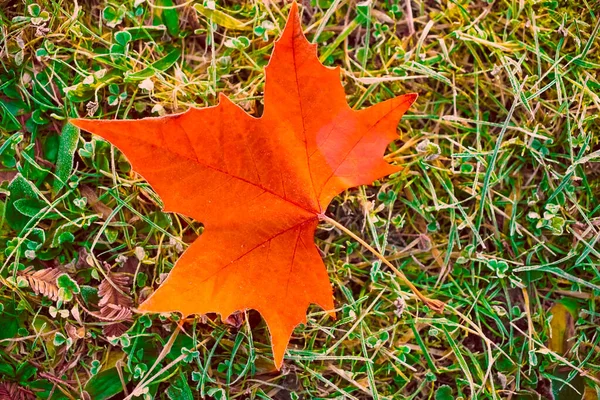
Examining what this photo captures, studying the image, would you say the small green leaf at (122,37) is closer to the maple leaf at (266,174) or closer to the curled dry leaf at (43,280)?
the maple leaf at (266,174)

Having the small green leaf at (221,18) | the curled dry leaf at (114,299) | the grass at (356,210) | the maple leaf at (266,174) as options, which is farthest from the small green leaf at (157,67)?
the curled dry leaf at (114,299)

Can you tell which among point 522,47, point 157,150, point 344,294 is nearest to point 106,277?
point 157,150

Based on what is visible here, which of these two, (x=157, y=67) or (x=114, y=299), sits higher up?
(x=157, y=67)

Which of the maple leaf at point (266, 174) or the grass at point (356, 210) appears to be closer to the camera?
the maple leaf at point (266, 174)

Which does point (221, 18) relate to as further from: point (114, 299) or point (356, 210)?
point (114, 299)

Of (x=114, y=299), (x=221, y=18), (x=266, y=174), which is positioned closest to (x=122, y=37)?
(x=221, y=18)
